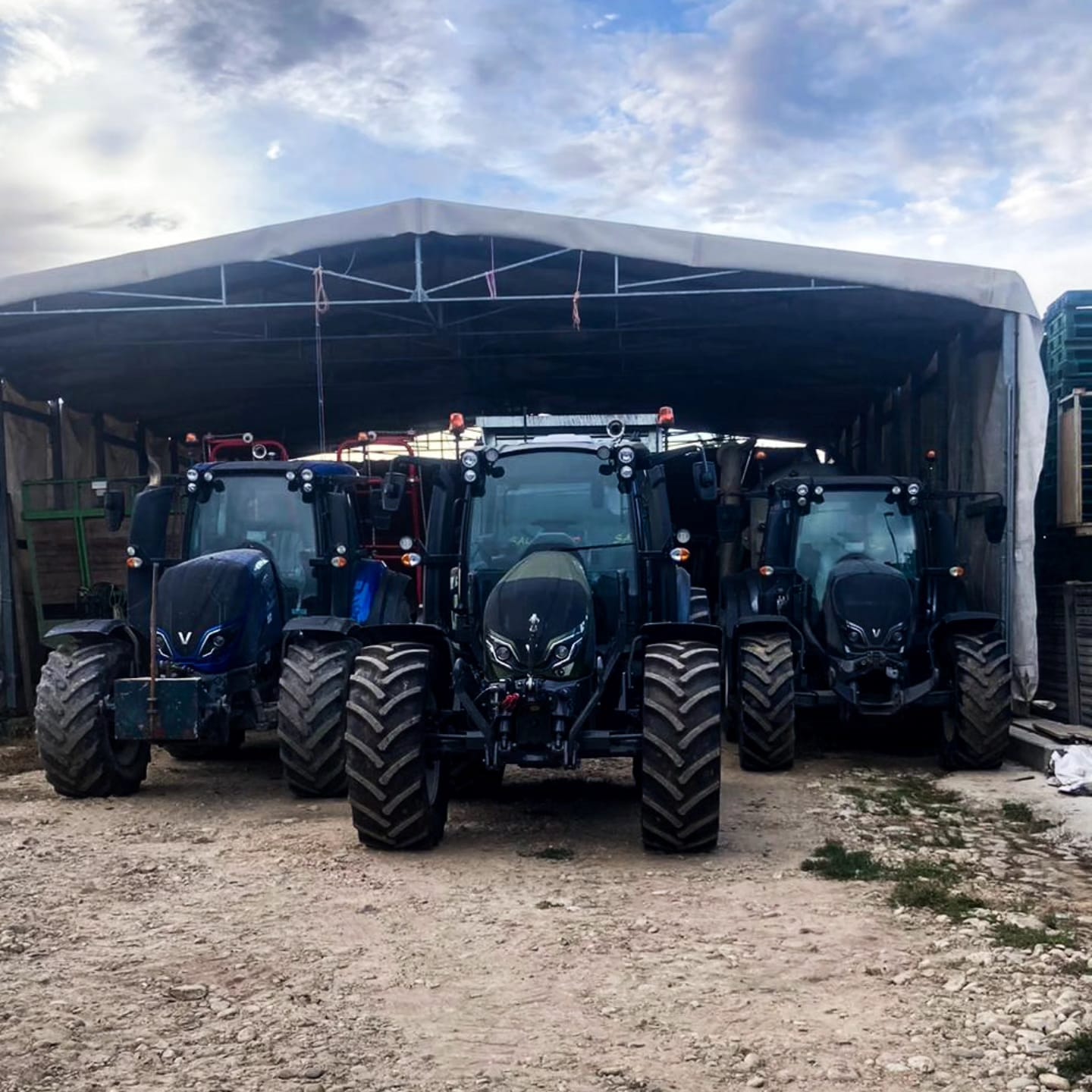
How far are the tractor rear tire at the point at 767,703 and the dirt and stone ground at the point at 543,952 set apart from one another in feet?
3.86

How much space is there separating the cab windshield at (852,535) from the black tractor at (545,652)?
2.81 metres

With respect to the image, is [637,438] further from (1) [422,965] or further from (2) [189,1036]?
(2) [189,1036]

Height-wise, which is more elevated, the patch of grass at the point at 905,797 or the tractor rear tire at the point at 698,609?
the tractor rear tire at the point at 698,609

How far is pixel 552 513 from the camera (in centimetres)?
795

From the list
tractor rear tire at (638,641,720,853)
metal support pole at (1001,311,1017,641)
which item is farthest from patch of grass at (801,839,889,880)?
metal support pole at (1001,311,1017,641)

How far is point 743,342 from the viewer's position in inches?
623

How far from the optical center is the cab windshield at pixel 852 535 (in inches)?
425

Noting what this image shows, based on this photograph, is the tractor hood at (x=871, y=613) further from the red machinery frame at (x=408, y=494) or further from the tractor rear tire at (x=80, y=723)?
the tractor rear tire at (x=80, y=723)

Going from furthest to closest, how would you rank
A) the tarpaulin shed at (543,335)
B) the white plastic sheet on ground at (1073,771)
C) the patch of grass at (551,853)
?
the tarpaulin shed at (543,335) < the white plastic sheet on ground at (1073,771) < the patch of grass at (551,853)

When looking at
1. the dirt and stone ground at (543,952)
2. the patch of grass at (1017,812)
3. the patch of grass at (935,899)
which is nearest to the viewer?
the dirt and stone ground at (543,952)

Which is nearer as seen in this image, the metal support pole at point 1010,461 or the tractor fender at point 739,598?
the metal support pole at point 1010,461

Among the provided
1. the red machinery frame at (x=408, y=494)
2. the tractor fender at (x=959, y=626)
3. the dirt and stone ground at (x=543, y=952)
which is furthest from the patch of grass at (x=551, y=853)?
the red machinery frame at (x=408, y=494)

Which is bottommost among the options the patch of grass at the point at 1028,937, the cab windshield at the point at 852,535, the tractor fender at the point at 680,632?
the patch of grass at the point at 1028,937

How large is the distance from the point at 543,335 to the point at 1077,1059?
40.4ft
